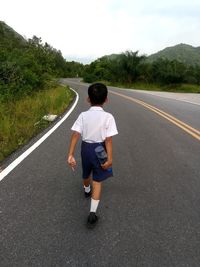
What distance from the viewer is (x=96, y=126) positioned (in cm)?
431

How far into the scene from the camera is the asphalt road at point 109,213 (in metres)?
3.70

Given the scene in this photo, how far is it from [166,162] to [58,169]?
208 centimetres

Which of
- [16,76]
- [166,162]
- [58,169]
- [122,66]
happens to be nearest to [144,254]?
[58,169]

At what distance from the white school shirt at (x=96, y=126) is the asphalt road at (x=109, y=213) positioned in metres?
1.02

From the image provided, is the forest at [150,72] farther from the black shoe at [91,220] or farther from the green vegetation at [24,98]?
the black shoe at [91,220]

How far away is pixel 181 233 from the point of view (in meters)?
4.18

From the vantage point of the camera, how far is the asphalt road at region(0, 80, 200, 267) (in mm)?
3695

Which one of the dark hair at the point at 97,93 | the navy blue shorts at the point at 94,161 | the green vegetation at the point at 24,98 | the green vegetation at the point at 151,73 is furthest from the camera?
the green vegetation at the point at 151,73

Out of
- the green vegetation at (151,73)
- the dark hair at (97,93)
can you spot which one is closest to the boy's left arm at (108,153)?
the dark hair at (97,93)

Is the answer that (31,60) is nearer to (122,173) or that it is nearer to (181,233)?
(122,173)

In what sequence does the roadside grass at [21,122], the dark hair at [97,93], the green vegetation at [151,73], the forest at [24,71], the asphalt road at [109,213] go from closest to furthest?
the asphalt road at [109,213] → the dark hair at [97,93] → the roadside grass at [21,122] → the forest at [24,71] → the green vegetation at [151,73]

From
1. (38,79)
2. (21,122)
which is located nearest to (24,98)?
(21,122)

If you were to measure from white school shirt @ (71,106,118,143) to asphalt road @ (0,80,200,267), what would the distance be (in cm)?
102

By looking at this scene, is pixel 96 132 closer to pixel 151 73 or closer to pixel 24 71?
pixel 24 71
